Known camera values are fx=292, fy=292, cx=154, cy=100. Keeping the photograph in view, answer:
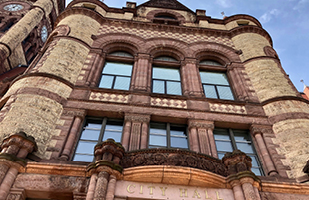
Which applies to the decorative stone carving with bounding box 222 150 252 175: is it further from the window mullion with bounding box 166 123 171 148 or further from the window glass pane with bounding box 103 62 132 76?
the window glass pane with bounding box 103 62 132 76

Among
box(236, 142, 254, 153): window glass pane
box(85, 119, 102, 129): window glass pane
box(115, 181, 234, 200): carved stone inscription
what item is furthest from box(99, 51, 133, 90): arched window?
box(115, 181, 234, 200): carved stone inscription

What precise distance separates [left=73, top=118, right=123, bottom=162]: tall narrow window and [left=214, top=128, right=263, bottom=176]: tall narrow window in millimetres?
3808

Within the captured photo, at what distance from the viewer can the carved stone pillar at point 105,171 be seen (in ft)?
23.5

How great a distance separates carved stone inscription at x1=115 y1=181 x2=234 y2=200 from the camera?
7766 mm

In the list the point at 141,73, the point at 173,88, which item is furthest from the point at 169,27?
the point at 173,88

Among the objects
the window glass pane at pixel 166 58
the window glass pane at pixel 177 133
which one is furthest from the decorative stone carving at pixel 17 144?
the window glass pane at pixel 166 58

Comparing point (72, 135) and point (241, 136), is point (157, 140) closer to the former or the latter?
point (72, 135)

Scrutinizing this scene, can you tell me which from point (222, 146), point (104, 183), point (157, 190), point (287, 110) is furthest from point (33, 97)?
point (287, 110)

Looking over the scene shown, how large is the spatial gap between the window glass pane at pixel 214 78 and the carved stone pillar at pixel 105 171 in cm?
795

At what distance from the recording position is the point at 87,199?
7.05 meters

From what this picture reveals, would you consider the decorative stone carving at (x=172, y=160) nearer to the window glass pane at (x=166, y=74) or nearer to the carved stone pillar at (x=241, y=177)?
Answer: the carved stone pillar at (x=241, y=177)

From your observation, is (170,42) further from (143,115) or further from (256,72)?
(143,115)

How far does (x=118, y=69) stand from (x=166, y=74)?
97.9 inches

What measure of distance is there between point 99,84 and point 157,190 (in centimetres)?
707
